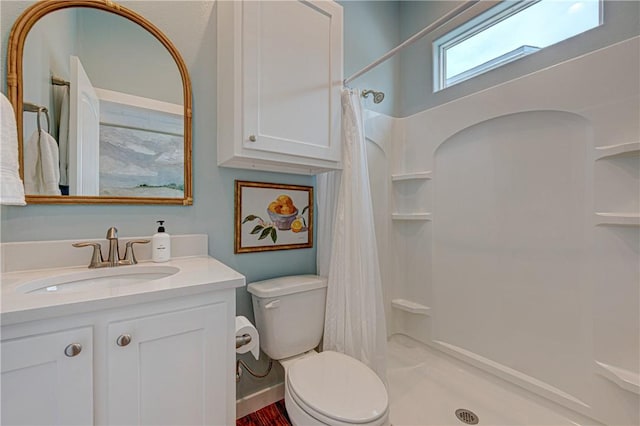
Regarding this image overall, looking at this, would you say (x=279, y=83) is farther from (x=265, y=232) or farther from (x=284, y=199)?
(x=265, y=232)

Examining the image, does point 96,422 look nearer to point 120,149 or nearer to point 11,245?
point 11,245

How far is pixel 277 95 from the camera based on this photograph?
1.28 meters

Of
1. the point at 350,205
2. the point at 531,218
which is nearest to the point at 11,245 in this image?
the point at 350,205

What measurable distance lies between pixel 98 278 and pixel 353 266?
3.68ft

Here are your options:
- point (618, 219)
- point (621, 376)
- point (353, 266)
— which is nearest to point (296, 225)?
point (353, 266)

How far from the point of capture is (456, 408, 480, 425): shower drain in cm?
147

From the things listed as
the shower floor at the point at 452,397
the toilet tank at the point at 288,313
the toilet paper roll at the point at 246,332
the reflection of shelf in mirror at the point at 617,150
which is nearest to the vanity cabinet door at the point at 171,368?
the toilet paper roll at the point at 246,332

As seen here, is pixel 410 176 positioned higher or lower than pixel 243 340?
higher

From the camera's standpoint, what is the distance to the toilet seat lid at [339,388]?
0.99 m

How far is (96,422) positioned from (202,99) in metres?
1.30

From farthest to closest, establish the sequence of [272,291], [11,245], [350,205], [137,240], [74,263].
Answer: [350,205] < [272,291] < [137,240] < [74,263] < [11,245]

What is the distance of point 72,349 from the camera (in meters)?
0.71

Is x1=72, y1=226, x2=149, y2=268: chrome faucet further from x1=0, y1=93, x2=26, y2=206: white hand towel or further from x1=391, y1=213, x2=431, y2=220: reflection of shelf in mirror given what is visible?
x1=391, y1=213, x2=431, y2=220: reflection of shelf in mirror

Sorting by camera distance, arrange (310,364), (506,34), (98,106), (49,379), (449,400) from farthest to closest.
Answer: (506,34) < (449,400) < (310,364) < (98,106) < (49,379)
